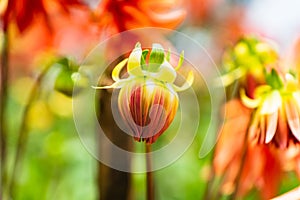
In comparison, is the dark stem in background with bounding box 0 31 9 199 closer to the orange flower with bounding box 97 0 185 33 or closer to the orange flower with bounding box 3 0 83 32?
the orange flower with bounding box 3 0 83 32

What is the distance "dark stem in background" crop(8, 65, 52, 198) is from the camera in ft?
3.46

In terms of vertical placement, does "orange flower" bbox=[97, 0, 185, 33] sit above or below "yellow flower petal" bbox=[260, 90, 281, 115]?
above

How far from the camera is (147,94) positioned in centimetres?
104

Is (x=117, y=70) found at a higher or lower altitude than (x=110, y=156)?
higher

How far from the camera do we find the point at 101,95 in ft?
3.46

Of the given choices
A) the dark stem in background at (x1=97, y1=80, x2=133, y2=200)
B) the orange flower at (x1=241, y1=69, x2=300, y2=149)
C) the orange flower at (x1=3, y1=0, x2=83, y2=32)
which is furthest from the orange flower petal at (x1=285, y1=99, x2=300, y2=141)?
the orange flower at (x1=3, y1=0, x2=83, y2=32)

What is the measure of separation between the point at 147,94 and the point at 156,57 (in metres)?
0.07

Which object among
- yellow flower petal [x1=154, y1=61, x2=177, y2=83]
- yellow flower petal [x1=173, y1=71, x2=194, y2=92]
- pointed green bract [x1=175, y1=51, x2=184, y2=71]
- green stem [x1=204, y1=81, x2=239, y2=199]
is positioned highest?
pointed green bract [x1=175, y1=51, x2=184, y2=71]

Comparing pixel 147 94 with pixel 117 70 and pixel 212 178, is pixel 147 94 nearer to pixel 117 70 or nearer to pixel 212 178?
pixel 117 70

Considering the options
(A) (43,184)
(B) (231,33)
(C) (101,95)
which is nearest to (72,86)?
(C) (101,95)

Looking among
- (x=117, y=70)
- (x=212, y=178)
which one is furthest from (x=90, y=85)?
(x=212, y=178)

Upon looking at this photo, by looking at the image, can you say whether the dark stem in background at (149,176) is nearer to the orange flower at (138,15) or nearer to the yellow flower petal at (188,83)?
the yellow flower petal at (188,83)

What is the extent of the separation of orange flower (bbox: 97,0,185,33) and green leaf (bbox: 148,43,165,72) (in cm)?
4

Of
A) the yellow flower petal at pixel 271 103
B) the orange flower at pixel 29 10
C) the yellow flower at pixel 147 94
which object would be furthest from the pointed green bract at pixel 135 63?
the yellow flower petal at pixel 271 103
